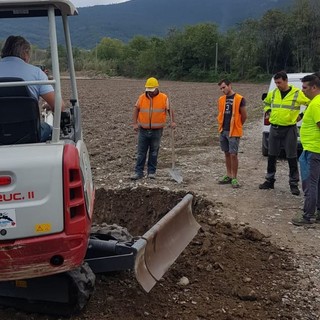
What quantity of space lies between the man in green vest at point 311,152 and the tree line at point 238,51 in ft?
176

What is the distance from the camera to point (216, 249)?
5.82 meters

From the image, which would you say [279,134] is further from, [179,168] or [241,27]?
[241,27]

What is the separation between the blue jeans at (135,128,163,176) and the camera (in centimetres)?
941

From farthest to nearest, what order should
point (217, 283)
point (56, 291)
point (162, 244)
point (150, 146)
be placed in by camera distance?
point (150, 146)
point (217, 283)
point (162, 244)
point (56, 291)

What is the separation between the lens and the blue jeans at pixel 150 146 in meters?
9.41

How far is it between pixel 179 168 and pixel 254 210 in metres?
3.03

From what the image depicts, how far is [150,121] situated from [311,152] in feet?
10.7

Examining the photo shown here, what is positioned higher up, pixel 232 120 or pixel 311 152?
pixel 232 120

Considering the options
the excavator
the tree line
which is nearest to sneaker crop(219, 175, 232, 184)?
the excavator

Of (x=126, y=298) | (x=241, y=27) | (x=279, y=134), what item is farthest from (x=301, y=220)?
(x=241, y=27)

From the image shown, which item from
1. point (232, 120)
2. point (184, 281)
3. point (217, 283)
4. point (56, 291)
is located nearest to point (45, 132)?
point (56, 291)

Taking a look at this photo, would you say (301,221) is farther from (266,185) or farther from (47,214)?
(47,214)

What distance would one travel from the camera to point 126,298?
4684mm

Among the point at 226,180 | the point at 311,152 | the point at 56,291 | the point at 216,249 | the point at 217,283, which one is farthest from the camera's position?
the point at 226,180
